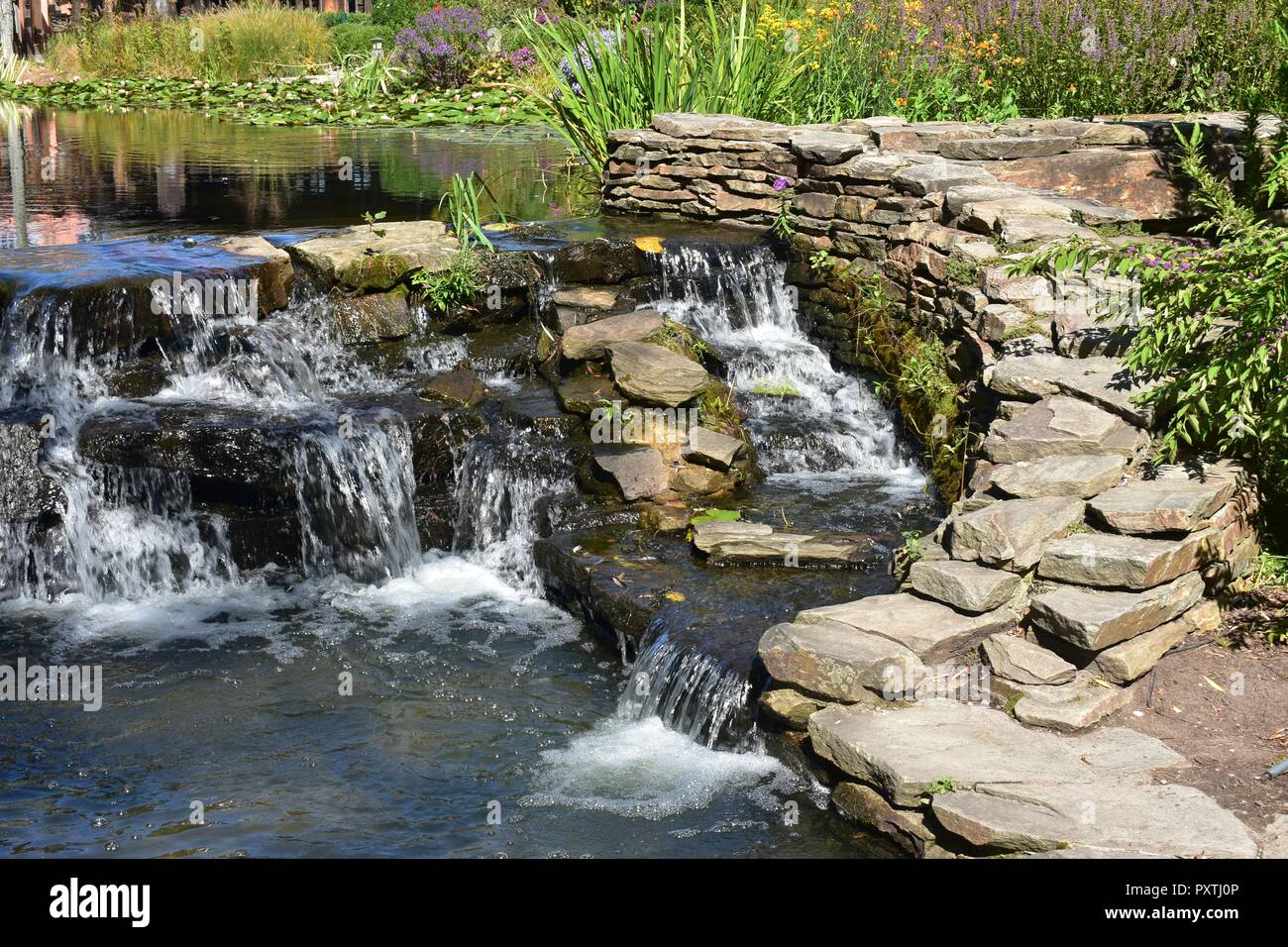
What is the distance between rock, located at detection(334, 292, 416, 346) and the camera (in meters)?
8.22

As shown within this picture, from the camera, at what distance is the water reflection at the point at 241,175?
10320 mm

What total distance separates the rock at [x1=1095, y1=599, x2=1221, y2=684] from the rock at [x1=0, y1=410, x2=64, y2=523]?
5146 millimetres

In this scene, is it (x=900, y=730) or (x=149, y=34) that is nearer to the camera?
(x=900, y=730)

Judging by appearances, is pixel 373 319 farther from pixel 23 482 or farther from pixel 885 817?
pixel 885 817

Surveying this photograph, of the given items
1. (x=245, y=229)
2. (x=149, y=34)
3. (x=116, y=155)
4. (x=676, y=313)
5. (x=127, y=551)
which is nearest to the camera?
(x=127, y=551)

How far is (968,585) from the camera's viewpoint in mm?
4930

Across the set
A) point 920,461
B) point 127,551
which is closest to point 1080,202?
point 920,461

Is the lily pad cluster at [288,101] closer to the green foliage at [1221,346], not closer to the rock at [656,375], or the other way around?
the rock at [656,375]

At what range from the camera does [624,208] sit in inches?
411

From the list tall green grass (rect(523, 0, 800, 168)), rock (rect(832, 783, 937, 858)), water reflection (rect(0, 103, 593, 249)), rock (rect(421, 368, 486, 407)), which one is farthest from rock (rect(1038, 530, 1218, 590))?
tall green grass (rect(523, 0, 800, 168))

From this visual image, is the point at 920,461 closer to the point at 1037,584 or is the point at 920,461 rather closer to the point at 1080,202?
the point at 1080,202

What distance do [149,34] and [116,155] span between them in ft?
30.2

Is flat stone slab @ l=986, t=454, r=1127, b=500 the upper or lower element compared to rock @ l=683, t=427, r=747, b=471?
upper

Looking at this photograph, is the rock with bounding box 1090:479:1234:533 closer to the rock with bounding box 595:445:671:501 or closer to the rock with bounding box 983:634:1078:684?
the rock with bounding box 983:634:1078:684
